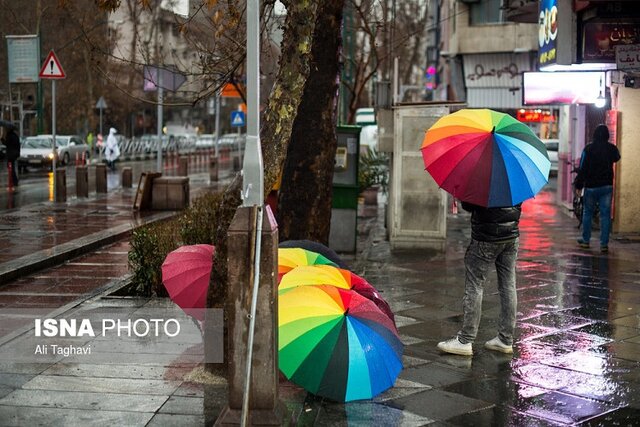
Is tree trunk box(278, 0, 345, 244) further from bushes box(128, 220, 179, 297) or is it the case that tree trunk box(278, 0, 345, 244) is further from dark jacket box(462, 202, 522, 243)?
dark jacket box(462, 202, 522, 243)

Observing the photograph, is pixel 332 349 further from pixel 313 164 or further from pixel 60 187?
pixel 60 187

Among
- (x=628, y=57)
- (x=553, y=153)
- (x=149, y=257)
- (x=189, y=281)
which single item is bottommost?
(x=149, y=257)

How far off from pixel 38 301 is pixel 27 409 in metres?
4.24

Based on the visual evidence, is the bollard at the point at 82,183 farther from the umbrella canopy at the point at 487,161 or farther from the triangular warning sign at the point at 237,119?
the umbrella canopy at the point at 487,161

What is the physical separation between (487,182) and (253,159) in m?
2.43

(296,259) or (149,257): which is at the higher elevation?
(296,259)

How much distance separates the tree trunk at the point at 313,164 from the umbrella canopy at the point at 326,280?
4.32 metres

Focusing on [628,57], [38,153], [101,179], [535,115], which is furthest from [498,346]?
[38,153]

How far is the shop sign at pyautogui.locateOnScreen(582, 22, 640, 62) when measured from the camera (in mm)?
14727

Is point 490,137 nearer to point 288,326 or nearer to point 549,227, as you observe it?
point 288,326

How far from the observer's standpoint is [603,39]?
48.6ft

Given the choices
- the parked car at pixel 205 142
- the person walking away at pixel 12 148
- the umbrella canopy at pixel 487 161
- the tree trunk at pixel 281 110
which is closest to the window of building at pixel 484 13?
the person walking away at pixel 12 148

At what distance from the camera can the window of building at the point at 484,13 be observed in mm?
37062

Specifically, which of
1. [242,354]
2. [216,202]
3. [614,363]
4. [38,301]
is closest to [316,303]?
[242,354]
